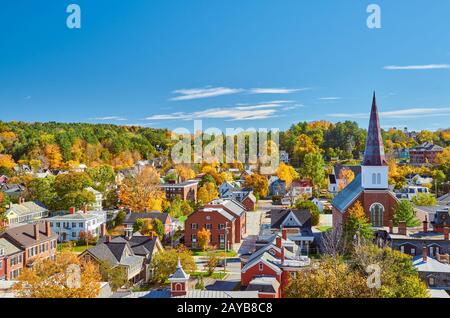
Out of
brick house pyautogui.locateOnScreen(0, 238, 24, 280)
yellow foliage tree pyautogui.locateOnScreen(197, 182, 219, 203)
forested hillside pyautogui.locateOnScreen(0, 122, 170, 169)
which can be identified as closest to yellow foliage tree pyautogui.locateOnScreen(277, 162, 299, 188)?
yellow foliage tree pyautogui.locateOnScreen(197, 182, 219, 203)

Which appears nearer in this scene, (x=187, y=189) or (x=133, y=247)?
(x=133, y=247)

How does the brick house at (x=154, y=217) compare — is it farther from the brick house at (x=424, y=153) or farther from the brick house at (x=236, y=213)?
the brick house at (x=424, y=153)

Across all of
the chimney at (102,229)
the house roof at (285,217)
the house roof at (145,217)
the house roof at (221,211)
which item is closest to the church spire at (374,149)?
the house roof at (285,217)

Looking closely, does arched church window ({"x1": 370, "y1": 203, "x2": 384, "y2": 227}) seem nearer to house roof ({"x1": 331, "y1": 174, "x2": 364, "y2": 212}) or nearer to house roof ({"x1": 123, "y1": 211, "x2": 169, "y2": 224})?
house roof ({"x1": 331, "y1": 174, "x2": 364, "y2": 212})

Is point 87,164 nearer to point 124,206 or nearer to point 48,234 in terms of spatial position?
point 124,206

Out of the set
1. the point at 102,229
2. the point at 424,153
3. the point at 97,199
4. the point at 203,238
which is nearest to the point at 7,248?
the point at 102,229
